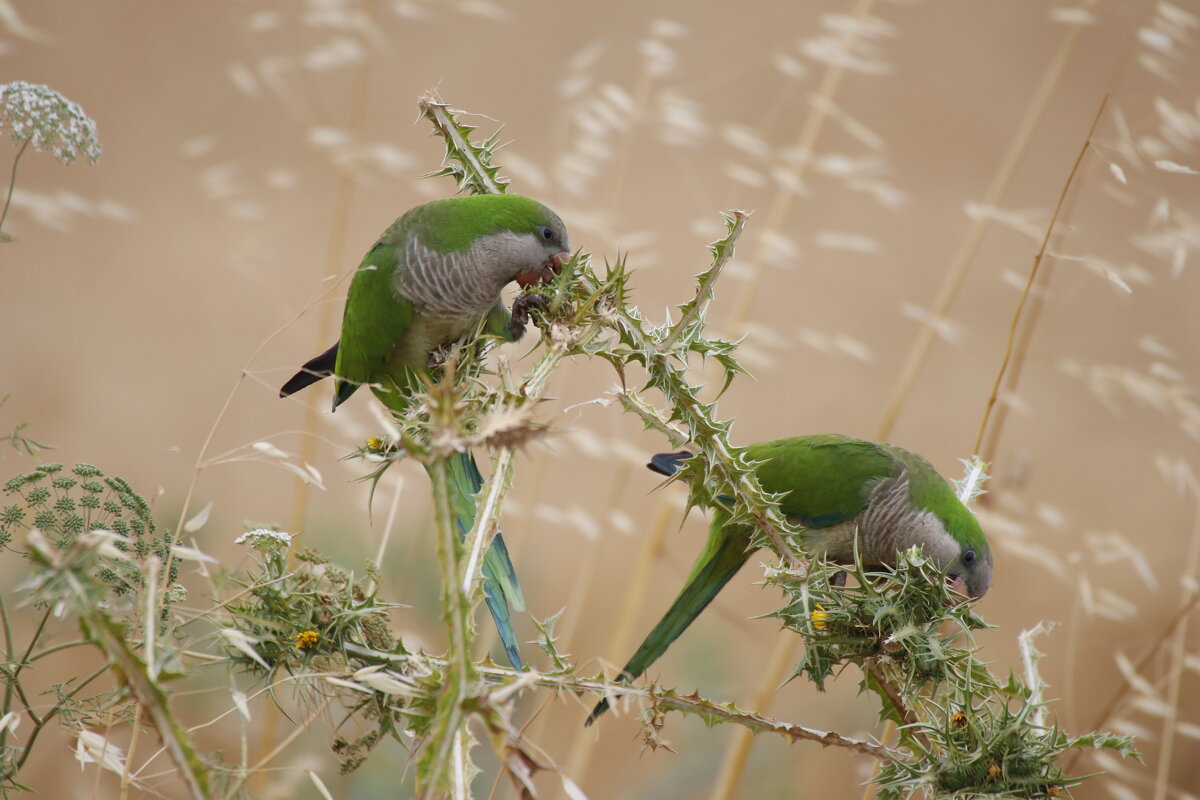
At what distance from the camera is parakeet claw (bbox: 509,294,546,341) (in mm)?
1258

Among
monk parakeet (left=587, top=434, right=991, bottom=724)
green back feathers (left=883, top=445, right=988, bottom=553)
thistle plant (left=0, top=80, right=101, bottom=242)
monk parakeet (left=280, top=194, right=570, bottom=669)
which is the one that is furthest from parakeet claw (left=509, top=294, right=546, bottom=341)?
green back feathers (left=883, top=445, right=988, bottom=553)

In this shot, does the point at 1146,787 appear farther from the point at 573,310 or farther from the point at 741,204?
the point at 573,310

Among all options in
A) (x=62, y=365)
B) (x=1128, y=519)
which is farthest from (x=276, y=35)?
(x=1128, y=519)

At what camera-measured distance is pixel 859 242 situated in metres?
2.13

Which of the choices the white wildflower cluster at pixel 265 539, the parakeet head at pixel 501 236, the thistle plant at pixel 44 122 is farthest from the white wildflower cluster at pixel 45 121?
the parakeet head at pixel 501 236

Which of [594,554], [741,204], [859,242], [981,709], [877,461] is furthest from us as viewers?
[741,204]

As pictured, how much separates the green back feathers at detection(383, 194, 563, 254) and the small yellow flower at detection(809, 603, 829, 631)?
29.9 inches

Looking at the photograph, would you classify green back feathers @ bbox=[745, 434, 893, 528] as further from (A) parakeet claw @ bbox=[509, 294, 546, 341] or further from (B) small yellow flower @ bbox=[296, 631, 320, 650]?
(B) small yellow flower @ bbox=[296, 631, 320, 650]

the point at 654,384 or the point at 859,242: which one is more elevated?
the point at 654,384

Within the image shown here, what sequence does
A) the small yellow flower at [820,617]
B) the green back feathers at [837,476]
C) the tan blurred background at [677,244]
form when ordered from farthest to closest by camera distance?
the tan blurred background at [677,244] → the green back feathers at [837,476] → the small yellow flower at [820,617]

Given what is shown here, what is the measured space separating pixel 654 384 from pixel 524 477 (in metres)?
1.72

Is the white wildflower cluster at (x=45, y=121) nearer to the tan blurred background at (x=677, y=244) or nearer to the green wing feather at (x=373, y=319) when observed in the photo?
the green wing feather at (x=373, y=319)

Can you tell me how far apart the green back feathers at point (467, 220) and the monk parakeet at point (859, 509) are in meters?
0.42

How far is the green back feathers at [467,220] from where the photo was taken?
149cm
